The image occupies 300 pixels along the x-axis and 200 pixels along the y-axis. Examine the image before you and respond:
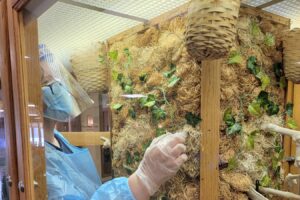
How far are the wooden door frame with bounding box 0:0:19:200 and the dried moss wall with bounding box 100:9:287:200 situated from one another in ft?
1.27

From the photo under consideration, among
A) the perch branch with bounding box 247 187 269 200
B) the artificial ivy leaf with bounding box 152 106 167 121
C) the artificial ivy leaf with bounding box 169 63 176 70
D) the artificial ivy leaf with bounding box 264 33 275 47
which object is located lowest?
the perch branch with bounding box 247 187 269 200

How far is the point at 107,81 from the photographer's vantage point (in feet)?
2.54

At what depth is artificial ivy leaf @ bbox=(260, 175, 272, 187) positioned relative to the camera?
26.7 inches

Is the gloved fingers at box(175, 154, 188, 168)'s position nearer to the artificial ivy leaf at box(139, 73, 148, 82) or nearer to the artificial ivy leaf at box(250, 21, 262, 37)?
the artificial ivy leaf at box(139, 73, 148, 82)

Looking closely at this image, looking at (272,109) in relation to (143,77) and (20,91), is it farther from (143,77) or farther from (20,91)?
(20,91)

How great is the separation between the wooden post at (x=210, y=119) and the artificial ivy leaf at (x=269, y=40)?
134mm

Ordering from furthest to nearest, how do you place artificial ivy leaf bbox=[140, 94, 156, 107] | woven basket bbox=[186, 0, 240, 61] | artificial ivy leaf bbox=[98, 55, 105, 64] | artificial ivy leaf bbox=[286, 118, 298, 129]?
artificial ivy leaf bbox=[98, 55, 105, 64], artificial ivy leaf bbox=[140, 94, 156, 107], artificial ivy leaf bbox=[286, 118, 298, 129], woven basket bbox=[186, 0, 240, 61]

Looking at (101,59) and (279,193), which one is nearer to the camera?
(279,193)

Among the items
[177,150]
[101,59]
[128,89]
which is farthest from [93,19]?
[177,150]

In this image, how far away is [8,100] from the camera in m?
0.81

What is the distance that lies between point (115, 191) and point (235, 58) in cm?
44

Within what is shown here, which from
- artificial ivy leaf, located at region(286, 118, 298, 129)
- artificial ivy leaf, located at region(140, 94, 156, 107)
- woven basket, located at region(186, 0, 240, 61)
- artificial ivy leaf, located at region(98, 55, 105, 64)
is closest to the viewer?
woven basket, located at region(186, 0, 240, 61)

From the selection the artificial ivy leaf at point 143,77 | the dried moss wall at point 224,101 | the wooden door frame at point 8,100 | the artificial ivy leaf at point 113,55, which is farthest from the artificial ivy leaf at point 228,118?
the wooden door frame at point 8,100

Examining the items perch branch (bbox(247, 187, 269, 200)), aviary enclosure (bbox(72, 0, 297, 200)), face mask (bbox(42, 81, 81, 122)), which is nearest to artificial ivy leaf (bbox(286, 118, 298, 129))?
aviary enclosure (bbox(72, 0, 297, 200))
